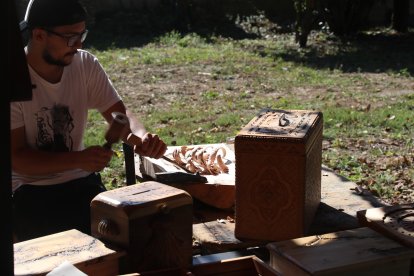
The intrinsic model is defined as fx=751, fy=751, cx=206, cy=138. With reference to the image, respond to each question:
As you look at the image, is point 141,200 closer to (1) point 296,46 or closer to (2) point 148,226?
(2) point 148,226

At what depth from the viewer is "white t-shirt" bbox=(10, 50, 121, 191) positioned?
11.4 ft

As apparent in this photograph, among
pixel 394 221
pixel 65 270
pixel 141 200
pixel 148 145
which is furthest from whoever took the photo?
pixel 148 145

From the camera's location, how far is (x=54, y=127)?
3537 mm

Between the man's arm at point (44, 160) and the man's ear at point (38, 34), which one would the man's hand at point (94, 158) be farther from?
the man's ear at point (38, 34)

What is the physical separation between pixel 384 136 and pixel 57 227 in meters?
3.96

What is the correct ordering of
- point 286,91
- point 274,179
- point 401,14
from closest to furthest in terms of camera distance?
point 274,179 → point 286,91 → point 401,14

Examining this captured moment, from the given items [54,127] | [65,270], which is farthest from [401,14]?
[65,270]

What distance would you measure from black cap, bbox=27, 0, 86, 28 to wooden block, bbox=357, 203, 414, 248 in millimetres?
1505

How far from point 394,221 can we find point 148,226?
93 cm

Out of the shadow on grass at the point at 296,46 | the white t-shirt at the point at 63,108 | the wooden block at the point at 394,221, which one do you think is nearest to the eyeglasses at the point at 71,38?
the white t-shirt at the point at 63,108

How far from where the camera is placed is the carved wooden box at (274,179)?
309cm

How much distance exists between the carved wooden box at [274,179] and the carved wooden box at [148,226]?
554 mm

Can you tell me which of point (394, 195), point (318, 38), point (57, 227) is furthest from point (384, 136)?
point (318, 38)

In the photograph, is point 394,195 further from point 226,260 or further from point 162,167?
point 226,260
